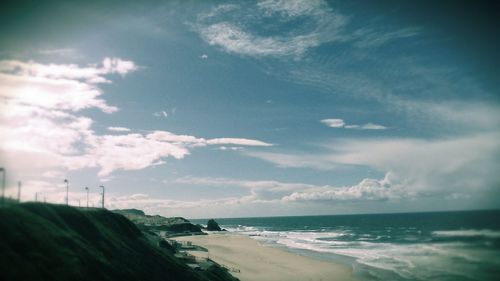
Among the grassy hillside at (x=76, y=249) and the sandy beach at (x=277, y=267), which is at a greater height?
the grassy hillside at (x=76, y=249)

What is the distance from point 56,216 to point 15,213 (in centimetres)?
387

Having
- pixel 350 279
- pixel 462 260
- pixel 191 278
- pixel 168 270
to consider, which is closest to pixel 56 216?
pixel 168 270

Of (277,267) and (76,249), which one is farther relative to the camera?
(277,267)

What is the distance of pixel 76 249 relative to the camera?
23.5m

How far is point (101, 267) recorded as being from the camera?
78.1 ft

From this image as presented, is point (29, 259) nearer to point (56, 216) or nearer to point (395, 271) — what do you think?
point (56, 216)

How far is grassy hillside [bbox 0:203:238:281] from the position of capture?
19.5m

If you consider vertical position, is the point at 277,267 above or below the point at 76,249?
below

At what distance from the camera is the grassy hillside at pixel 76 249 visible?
63.9ft

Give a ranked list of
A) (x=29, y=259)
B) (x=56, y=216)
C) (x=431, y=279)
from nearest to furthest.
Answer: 1. (x=29, y=259)
2. (x=56, y=216)
3. (x=431, y=279)

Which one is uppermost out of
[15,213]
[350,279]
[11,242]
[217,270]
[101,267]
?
[15,213]

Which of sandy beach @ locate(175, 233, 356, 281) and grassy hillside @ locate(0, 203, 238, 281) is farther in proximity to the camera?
sandy beach @ locate(175, 233, 356, 281)

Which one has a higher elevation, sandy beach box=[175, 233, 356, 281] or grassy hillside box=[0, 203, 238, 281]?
grassy hillside box=[0, 203, 238, 281]

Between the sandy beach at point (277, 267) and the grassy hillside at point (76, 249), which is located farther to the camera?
the sandy beach at point (277, 267)
